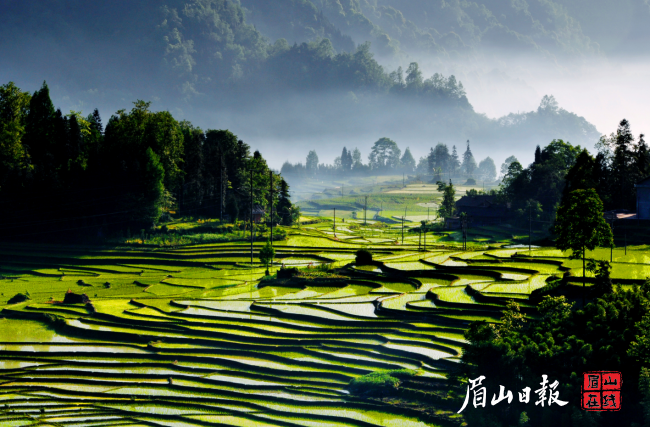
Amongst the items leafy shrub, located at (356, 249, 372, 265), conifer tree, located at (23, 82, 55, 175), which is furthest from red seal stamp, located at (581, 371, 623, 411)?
conifer tree, located at (23, 82, 55, 175)

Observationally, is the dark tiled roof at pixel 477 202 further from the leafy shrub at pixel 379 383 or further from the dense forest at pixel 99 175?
the leafy shrub at pixel 379 383

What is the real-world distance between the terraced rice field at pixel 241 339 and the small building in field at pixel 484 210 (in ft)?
155

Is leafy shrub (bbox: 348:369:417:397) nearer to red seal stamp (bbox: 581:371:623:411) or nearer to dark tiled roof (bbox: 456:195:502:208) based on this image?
red seal stamp (bbox: 581:371:623:411)

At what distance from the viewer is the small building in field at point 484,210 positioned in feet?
352

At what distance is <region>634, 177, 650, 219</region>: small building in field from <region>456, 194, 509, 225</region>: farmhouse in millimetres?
37994

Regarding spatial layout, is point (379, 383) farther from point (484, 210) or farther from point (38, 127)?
point (484, 210)

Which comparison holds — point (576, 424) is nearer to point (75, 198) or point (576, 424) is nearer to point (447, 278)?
point (447, 278)

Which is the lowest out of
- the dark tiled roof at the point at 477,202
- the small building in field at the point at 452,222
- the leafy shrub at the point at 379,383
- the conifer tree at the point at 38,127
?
the leafy shrub at the point at 379,383

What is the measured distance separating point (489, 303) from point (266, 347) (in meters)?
15.6

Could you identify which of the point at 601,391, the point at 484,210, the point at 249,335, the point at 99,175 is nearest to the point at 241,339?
the point at 249,335

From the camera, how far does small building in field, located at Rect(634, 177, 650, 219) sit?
68.3m

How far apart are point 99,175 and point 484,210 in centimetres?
6939
